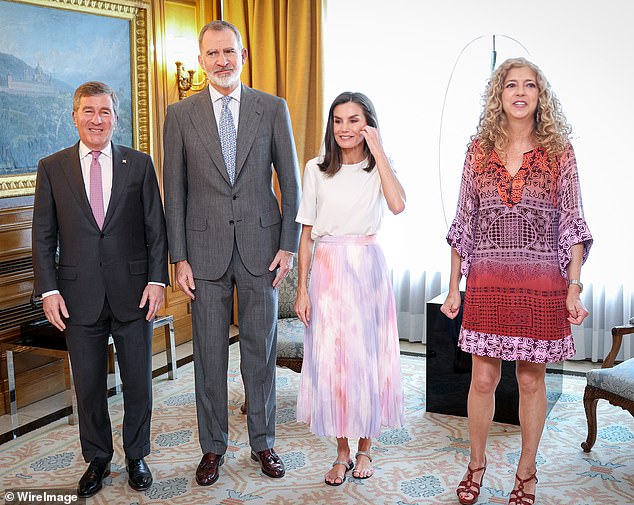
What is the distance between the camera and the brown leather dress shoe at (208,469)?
10.6 ft

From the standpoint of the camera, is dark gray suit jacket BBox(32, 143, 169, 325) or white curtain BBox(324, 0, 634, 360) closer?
dark gray suit jacket BBox(32, 143, 169, 325)

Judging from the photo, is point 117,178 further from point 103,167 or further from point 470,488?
point 470,488

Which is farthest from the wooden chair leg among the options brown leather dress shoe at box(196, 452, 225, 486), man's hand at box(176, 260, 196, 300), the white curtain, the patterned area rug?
man's hand at box(176, 260, 196, 300)

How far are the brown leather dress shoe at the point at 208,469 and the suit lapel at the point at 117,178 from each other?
3.50 feet

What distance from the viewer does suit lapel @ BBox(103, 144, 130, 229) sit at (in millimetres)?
3029

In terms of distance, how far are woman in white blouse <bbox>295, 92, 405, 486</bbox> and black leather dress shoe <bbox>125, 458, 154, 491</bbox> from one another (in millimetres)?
726

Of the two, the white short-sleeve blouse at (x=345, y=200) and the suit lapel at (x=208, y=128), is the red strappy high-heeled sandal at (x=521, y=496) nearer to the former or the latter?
the white short-sleeve blouse at (x=345, y=200)

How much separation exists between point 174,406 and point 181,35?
2.64 m

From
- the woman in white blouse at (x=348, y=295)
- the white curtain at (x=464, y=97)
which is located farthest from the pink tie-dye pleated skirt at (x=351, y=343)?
the white curtain at (x=464, y=97)

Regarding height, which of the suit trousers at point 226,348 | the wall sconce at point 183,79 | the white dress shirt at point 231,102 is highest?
the wall sconce at point 183,79

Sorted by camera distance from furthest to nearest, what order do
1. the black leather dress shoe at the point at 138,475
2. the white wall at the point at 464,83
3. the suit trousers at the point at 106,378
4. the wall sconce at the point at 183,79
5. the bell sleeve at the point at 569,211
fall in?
the wall sconce at the point at 183,79 < the white wall at the point at 464,83 < the black leather dress shoe at the point at 138,475 < the suit trousers at the point at 106,378 < the bell sleeve at the point at 569,211

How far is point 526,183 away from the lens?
2826 mm

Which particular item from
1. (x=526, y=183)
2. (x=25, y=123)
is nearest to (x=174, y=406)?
(x=25, y=123)

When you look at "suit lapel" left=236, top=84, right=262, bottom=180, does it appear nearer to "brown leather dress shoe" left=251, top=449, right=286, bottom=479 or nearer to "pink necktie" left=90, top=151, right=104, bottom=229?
"pink necktie" left=90, top=151, right=104, bottom=229
